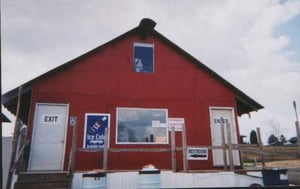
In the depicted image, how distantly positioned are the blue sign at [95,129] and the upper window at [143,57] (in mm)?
2352

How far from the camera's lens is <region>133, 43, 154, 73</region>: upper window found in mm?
9953

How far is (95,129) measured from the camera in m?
8.88

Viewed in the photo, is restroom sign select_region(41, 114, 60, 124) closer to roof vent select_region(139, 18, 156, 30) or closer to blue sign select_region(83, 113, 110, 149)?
blue sign select_region(83, 113, 110, 149)

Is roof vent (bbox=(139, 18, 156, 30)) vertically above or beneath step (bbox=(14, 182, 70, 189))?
above

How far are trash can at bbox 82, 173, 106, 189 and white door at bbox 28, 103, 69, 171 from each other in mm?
2611

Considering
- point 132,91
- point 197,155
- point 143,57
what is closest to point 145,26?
point 143,57

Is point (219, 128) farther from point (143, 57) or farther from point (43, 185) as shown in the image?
point (43, 185)

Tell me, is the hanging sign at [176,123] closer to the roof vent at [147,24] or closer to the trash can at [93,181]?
the roof vent at [147,24]

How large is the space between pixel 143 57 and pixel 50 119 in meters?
4.21

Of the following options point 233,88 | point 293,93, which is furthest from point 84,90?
point 293,93

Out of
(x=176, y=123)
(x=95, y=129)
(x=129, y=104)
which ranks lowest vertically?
(x=95, y=129)

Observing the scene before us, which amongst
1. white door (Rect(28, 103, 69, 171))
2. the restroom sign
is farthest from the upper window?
the restroom sign

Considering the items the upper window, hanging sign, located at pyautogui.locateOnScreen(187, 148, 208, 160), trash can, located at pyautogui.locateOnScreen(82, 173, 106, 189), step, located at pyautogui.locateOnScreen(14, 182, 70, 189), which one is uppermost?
the upper window

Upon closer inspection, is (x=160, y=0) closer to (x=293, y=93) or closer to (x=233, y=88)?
(x=233, y=88)
